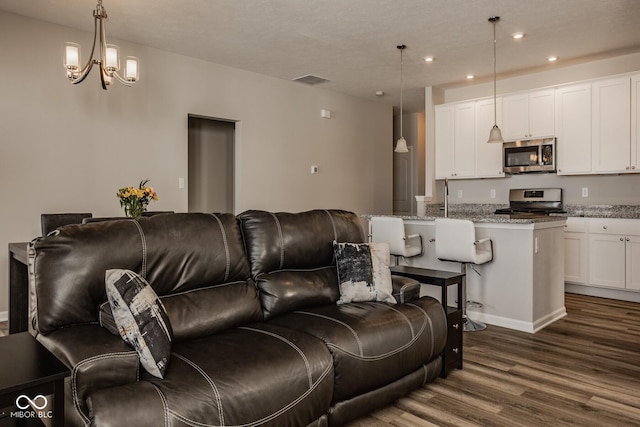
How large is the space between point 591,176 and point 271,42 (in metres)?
4.26

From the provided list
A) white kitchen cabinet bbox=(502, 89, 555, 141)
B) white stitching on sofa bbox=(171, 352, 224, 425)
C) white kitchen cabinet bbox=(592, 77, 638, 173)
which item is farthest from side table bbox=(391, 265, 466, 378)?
white kitchen cabinet bbox=(502, 89, 555, 141)

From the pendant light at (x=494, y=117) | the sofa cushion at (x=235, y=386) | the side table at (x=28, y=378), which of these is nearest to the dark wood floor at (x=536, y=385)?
the sofa cushion at (x=235, y=386)

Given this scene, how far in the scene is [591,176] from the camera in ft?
18.5

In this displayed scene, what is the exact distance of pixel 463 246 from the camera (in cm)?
373

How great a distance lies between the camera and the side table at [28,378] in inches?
47.7

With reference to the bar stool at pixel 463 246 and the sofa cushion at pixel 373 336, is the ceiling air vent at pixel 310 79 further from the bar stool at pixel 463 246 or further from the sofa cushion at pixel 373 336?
the sofa cushion at pixel 373 336

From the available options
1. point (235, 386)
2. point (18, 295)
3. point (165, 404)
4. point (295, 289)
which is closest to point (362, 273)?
point (295, 289)

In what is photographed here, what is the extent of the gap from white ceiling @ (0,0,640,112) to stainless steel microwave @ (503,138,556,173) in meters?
0.99

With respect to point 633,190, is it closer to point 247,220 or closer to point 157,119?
point 247,220

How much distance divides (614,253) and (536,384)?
3126 mm

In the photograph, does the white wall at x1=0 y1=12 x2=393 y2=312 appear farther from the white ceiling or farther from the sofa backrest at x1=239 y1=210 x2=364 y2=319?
the sofa backrest at x1=239 y1=210 x2=364 y2=319

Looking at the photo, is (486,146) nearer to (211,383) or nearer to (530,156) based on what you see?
(530,156)

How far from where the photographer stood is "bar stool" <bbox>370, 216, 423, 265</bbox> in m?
4.18

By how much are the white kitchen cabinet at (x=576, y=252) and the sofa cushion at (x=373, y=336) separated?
11.3 feet
